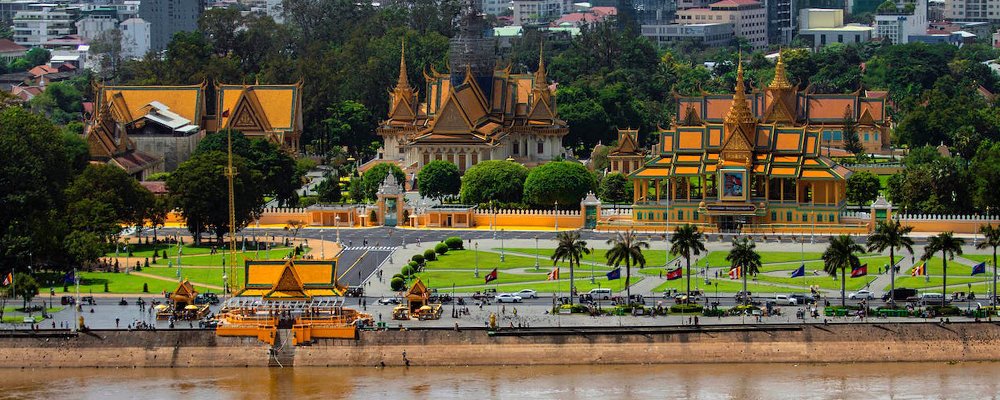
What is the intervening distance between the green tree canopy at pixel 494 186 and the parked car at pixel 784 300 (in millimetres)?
42751

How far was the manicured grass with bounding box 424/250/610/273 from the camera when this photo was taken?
140750 millimetres

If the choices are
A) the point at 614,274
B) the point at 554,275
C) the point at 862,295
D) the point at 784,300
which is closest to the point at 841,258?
the point at 784,300

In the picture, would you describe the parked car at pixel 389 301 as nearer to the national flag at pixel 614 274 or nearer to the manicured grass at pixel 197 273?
the manicured grass at pixel 197 273

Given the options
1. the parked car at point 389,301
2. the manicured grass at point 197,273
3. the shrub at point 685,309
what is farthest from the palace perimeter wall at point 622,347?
the manicured grass at point 197,273

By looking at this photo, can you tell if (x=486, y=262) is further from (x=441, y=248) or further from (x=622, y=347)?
(x=622, y=347)

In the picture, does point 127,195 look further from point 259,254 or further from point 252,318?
point 252,318

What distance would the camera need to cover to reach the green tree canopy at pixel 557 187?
164 meters

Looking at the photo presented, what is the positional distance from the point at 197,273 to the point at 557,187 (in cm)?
3185

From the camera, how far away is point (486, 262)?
469 feet

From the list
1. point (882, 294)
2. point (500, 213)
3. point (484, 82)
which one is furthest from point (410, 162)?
point (882, 294)

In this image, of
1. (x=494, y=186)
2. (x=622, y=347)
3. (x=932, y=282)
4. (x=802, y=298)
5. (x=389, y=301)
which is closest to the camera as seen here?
(x=622, y=347)

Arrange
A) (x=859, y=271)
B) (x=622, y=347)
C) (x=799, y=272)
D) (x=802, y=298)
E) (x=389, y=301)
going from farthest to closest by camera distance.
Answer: (x=799, y=272)
(x=389, y=301)
(x=859, y=271)
(x=802, y=298)
(x=622, y=347)

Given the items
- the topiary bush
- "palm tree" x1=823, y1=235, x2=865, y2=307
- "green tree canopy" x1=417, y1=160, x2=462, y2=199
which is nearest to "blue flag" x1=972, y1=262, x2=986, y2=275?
"palm tree" x1=823, y1=235, x2=865, y2=307

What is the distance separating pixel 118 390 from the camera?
115 m
